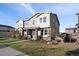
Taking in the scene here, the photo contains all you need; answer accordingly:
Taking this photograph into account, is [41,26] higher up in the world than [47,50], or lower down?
higher up

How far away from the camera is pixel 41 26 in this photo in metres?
20.3

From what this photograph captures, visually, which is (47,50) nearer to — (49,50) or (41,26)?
(49,50)

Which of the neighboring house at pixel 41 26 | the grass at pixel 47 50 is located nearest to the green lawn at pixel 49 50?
the grass at pixel 47 50

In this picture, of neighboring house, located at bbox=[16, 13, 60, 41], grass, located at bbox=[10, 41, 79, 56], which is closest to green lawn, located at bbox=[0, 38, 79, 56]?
grass, located at bbox=[10, 41, 79, 56]

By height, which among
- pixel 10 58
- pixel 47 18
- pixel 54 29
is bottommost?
pixel 10 58

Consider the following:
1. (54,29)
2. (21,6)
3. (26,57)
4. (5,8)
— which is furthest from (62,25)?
(26,57)

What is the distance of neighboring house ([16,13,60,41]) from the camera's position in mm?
18691

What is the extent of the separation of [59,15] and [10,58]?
22.8 ft

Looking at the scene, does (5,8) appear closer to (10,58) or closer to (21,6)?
(21,6)

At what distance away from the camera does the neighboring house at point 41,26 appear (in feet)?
61.3

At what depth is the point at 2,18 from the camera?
1558 centimetres

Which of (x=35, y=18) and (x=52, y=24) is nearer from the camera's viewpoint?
(x=52, y=24)

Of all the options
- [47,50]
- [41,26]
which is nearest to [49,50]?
[47,50]

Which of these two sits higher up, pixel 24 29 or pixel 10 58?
pixel 24 29
